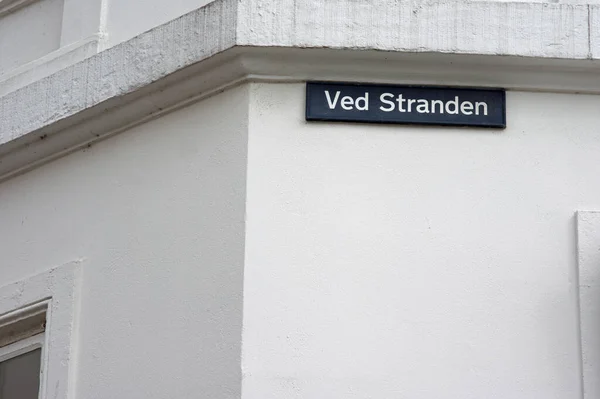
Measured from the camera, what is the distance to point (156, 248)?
620 cm

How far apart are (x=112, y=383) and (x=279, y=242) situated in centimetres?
84

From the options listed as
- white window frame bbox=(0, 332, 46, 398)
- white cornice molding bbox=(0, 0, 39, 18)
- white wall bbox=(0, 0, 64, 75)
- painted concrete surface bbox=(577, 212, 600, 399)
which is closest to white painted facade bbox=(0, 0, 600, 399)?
painted concrete surface bbox=(577, 212, 600, 399)

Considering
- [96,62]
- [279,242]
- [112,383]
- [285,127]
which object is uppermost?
[96,62]

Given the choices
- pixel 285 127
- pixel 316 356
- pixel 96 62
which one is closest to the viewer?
pixel 316 356

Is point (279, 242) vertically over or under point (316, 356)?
over

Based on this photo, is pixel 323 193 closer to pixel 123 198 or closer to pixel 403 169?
pixel 403 169

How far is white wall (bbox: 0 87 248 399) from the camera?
19.4 feet

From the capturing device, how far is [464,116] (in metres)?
6.15

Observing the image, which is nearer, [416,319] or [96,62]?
[416,319]

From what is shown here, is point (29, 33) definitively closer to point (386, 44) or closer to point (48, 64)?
point (48, 64)

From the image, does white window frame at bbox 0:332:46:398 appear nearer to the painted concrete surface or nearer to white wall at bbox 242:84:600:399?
white wall at bbox 242:84:600:399

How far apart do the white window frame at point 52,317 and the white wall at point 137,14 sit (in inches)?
39.4

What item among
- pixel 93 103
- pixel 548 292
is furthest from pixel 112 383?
pixel 548 292

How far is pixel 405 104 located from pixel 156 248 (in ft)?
3.62
